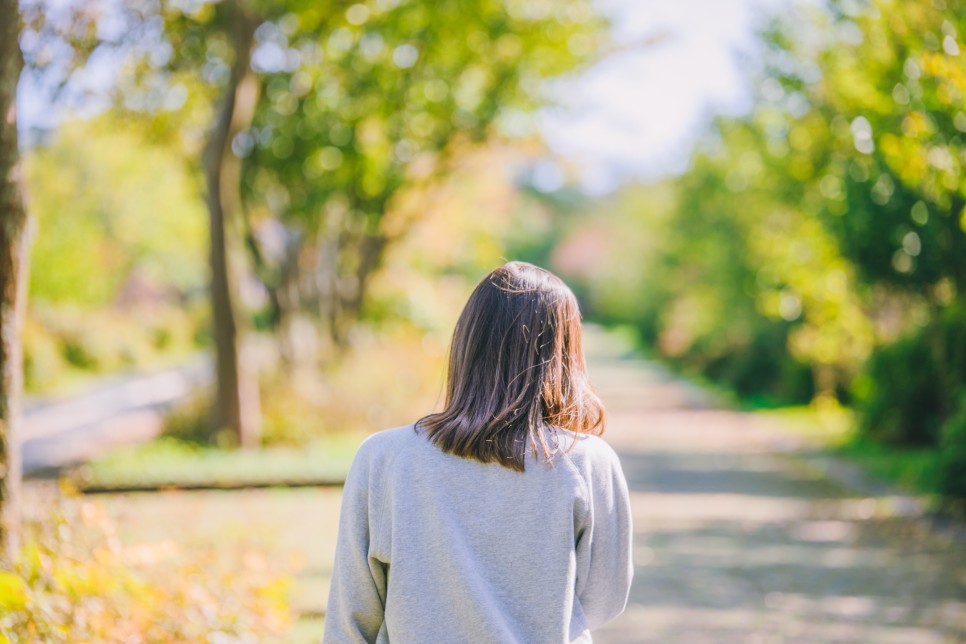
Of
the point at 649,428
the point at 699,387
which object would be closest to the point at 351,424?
the point at 649,428

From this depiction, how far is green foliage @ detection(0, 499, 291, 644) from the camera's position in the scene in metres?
4.13

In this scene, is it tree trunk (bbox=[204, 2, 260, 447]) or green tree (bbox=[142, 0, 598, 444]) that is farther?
green tree (bbox=[142, 0, 598, 444])

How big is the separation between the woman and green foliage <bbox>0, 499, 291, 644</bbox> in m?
1.93

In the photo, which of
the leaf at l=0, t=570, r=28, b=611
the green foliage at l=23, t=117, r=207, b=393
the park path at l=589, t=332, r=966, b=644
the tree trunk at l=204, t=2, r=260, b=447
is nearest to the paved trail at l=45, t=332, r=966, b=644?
the park path at l=589, t=332, r=966, b=644

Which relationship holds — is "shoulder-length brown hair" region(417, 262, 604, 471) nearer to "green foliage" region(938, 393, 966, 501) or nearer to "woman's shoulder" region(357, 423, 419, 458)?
"woman's shoulder" region(357, 423, 419, 458)

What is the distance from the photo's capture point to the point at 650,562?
8805 mm

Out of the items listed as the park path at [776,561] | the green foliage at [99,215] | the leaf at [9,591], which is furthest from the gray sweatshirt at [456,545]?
the green foliage at [99,215]

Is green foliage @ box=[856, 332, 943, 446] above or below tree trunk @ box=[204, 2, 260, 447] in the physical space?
below

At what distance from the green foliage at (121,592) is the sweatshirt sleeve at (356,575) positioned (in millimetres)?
1791

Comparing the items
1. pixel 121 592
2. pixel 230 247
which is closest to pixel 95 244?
pixel 230 247

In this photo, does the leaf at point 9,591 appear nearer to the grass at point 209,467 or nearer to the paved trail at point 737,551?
the paved trail at point 737,551

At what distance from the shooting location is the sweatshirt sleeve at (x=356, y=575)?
2285 mm

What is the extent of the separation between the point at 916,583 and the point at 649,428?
12969 millimetres

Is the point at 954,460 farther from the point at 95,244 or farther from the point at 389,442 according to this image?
the point at 95,244
